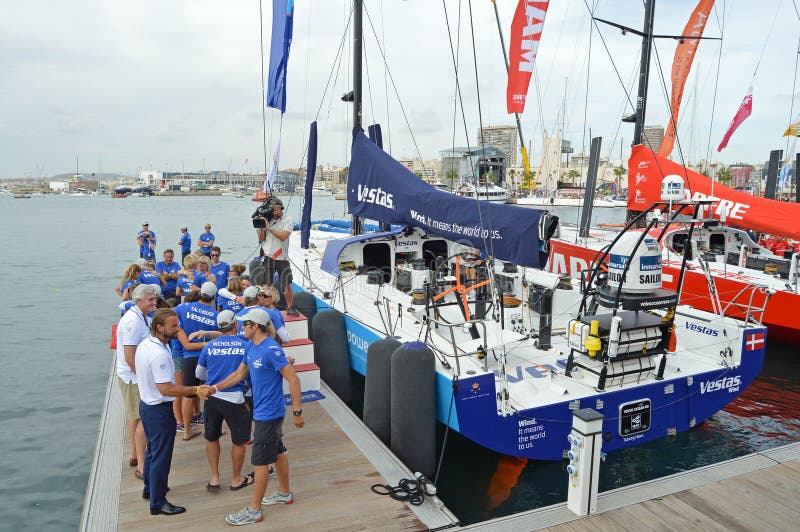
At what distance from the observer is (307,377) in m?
6.35

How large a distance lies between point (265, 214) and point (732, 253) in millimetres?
10433

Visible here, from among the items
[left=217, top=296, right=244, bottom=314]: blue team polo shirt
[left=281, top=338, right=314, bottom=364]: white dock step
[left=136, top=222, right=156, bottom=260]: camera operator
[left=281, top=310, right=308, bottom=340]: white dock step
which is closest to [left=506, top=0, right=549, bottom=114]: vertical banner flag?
[left=281, top=310, right=308, bottom=340]: white dock step

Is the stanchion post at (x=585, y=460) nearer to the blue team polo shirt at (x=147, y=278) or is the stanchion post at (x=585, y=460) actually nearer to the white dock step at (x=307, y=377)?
the white dock step at (x=307, y=377)

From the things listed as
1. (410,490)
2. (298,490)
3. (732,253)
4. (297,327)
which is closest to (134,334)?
(298,490)

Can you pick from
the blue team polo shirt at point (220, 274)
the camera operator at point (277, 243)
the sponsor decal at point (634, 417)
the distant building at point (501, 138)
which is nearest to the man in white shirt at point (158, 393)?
the camera operator at point (277, 243)

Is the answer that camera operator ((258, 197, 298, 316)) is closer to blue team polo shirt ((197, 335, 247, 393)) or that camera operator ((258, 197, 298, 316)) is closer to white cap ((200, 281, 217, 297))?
white cap ((200, 281, 217, 297))

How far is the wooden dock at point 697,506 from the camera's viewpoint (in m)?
3.90

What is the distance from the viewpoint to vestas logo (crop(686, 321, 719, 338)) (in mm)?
6652

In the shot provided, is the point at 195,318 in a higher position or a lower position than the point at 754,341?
higher

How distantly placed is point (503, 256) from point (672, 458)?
3.30 meters

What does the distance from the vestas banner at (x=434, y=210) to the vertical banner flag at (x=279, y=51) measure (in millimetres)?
1301

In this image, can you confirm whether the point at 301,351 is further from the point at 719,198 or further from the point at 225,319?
the point at 719,198

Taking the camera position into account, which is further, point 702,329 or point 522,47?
point 522,47

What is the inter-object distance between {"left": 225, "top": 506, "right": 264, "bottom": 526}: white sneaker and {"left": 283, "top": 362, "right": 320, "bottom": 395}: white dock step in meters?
2.40
